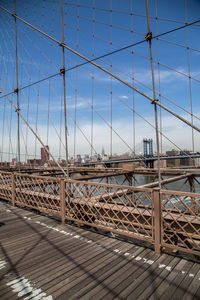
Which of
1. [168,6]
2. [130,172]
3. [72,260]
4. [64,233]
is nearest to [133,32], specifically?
[168,6]

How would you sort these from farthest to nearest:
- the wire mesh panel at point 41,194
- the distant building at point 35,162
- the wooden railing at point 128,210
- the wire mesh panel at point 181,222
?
the distant building at point 35,162 < the wire mesh panel at point 41,194 < the wooden railing at point 128,210 < the wire mesh panel at point 181,222

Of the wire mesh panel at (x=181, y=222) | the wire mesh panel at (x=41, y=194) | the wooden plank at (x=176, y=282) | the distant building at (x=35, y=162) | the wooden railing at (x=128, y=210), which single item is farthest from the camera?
the distant building at (x=35, y=162)

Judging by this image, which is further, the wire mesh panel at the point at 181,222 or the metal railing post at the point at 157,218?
the metal railing post at the point at 157,218

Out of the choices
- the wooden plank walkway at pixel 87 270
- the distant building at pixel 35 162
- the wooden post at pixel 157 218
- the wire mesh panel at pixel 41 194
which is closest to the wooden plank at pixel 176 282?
the wooden plank walkway at pixel 87 270

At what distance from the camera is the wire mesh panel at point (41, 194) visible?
199 inches

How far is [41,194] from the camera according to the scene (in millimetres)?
5461

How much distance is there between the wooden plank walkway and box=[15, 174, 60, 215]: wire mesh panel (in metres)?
1.09

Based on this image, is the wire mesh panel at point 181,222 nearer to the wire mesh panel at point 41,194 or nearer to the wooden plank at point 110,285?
the wooden plank at point 110,285

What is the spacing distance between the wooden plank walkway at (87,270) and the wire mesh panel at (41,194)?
1094 millimetres

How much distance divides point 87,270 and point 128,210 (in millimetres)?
1256

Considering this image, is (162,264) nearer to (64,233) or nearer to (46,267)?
(46,267)

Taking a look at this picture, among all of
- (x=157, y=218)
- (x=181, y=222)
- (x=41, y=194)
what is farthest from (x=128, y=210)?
(x=41, y=194)

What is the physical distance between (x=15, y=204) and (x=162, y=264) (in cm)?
514

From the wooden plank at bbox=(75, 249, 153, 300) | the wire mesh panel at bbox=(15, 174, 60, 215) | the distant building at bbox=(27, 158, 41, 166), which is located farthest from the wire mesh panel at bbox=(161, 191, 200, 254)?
the distant building at bbox=(27, 158, 41, 166)
